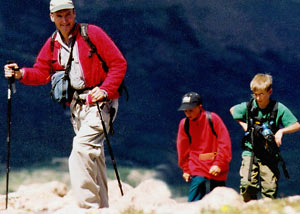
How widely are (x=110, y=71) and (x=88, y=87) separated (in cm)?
47

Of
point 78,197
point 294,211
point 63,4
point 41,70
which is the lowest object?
point 78,197

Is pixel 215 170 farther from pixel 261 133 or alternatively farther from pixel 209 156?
pixel 261 133

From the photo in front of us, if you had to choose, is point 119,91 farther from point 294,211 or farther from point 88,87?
point 294,211

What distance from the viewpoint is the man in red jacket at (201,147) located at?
8109 millimetres

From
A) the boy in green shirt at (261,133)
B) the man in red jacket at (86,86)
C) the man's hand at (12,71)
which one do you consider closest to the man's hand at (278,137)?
the boy in green shirt at (261,133)

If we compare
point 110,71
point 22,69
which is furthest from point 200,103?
point 22,69

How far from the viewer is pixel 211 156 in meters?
8.22

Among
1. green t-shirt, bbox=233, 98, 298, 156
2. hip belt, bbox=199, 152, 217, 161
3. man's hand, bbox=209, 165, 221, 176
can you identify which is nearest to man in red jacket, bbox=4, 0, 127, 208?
hip belt, bbox=199, 152, 217, 161

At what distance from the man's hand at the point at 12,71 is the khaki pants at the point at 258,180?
14.5 ft

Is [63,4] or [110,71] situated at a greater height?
[63,4]

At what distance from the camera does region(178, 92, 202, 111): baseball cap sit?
8.33 metres

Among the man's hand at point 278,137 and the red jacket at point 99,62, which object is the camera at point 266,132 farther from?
the red jacket at point 99,62

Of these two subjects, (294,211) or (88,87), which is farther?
(88,87)

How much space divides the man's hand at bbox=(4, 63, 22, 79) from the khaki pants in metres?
4.42
